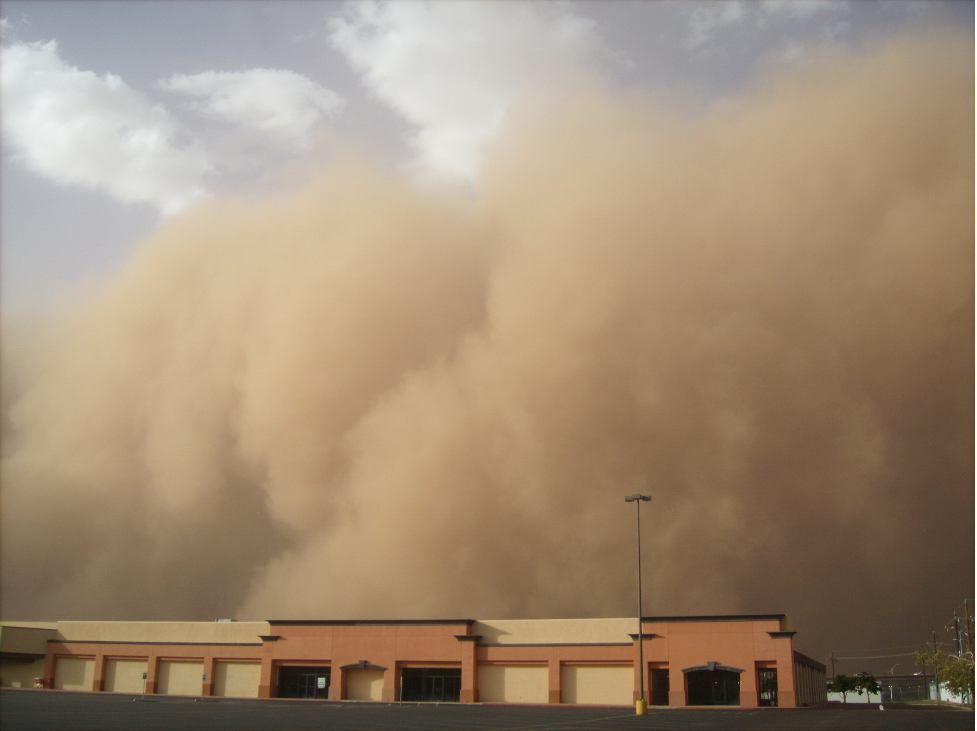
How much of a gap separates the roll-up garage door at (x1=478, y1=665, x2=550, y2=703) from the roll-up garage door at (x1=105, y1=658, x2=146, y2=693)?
766 inches

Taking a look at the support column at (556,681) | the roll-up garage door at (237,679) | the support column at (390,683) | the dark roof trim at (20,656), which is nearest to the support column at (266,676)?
the roll-up garage door at (237,679)

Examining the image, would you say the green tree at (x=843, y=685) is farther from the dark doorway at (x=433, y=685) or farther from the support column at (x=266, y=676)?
the support column at (x=266, y=676)

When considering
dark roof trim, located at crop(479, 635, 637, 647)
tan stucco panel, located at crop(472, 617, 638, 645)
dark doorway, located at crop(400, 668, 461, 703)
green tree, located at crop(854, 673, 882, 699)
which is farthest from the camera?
green tree, located at crop(854, 673, 882, 699)

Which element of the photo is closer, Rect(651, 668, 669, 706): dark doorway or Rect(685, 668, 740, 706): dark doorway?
Rect(685, 668, 740, 706): dark doorway

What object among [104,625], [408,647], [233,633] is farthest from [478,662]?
[104,625]

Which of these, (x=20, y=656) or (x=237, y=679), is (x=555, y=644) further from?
(x=20, y=656)

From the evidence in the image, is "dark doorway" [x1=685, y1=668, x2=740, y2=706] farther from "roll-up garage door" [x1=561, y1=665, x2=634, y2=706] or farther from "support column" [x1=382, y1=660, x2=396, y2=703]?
"support column" [x1=382, y1=660, x2=396, y2=703]

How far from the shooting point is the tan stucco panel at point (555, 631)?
39.1 m

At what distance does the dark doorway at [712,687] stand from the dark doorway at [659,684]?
4.04ft

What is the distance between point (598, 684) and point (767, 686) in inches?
281

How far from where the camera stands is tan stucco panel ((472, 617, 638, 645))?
128ft

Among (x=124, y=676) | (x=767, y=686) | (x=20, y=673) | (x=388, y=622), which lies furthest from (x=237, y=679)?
(x=767, y=686)

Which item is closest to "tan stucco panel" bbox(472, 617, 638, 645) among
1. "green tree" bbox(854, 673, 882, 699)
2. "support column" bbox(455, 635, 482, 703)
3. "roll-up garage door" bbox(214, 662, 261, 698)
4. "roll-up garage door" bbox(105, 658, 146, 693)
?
"support column" bbox(455, 635, 482, 703)

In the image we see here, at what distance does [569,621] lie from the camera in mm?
40125
